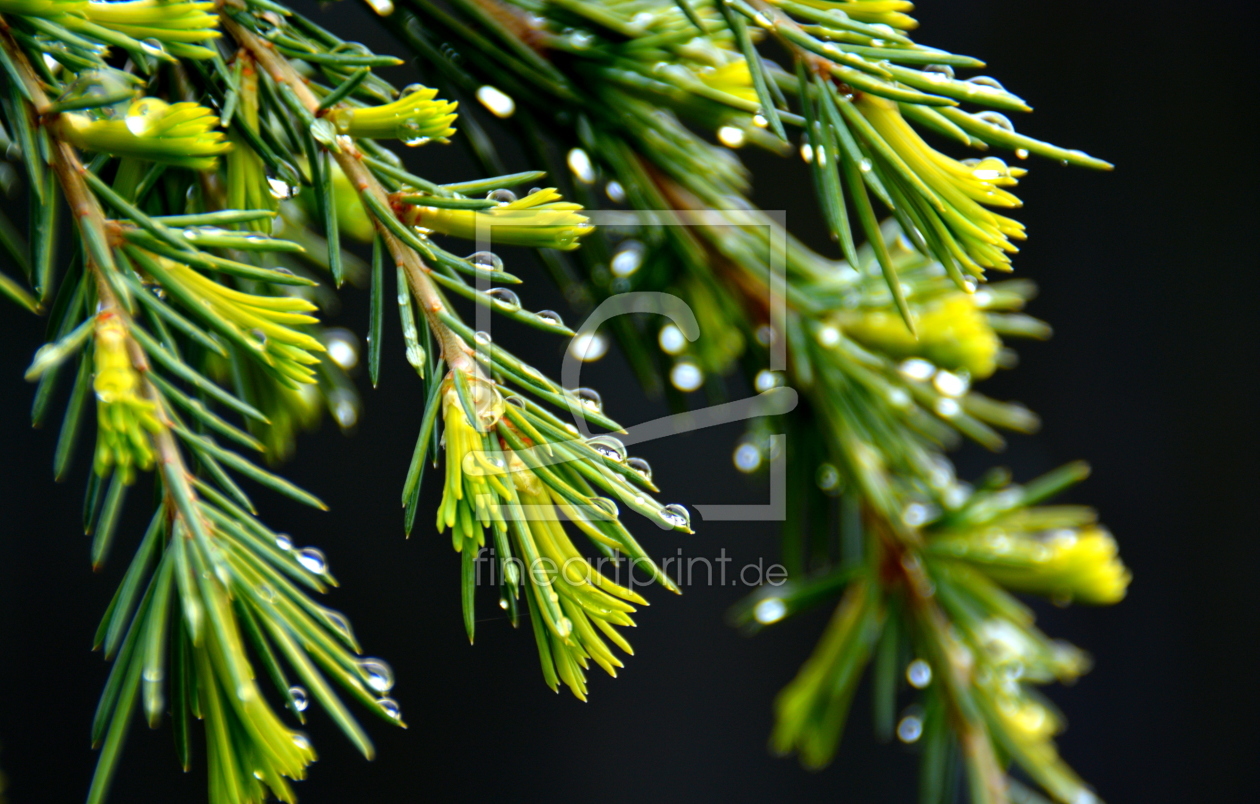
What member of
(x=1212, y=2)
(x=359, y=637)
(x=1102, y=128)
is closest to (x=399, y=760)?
(x=359, y=637)

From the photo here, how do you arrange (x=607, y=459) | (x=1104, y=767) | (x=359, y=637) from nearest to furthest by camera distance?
1. (x=607, y=459)
2. (x=359, y=637)
3. (x=1104, y=767)

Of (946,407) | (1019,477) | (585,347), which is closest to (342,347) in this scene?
(585,347)

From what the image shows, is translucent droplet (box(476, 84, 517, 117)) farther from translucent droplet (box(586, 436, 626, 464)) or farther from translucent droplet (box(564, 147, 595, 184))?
translucent droplet (box(586, 436, 626, 464))

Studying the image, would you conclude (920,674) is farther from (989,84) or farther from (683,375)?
(989,84)

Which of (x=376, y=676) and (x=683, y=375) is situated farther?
(x=683, y=375)

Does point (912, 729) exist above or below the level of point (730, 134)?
below

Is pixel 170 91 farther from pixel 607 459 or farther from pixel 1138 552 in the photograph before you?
pixel 1138 552
